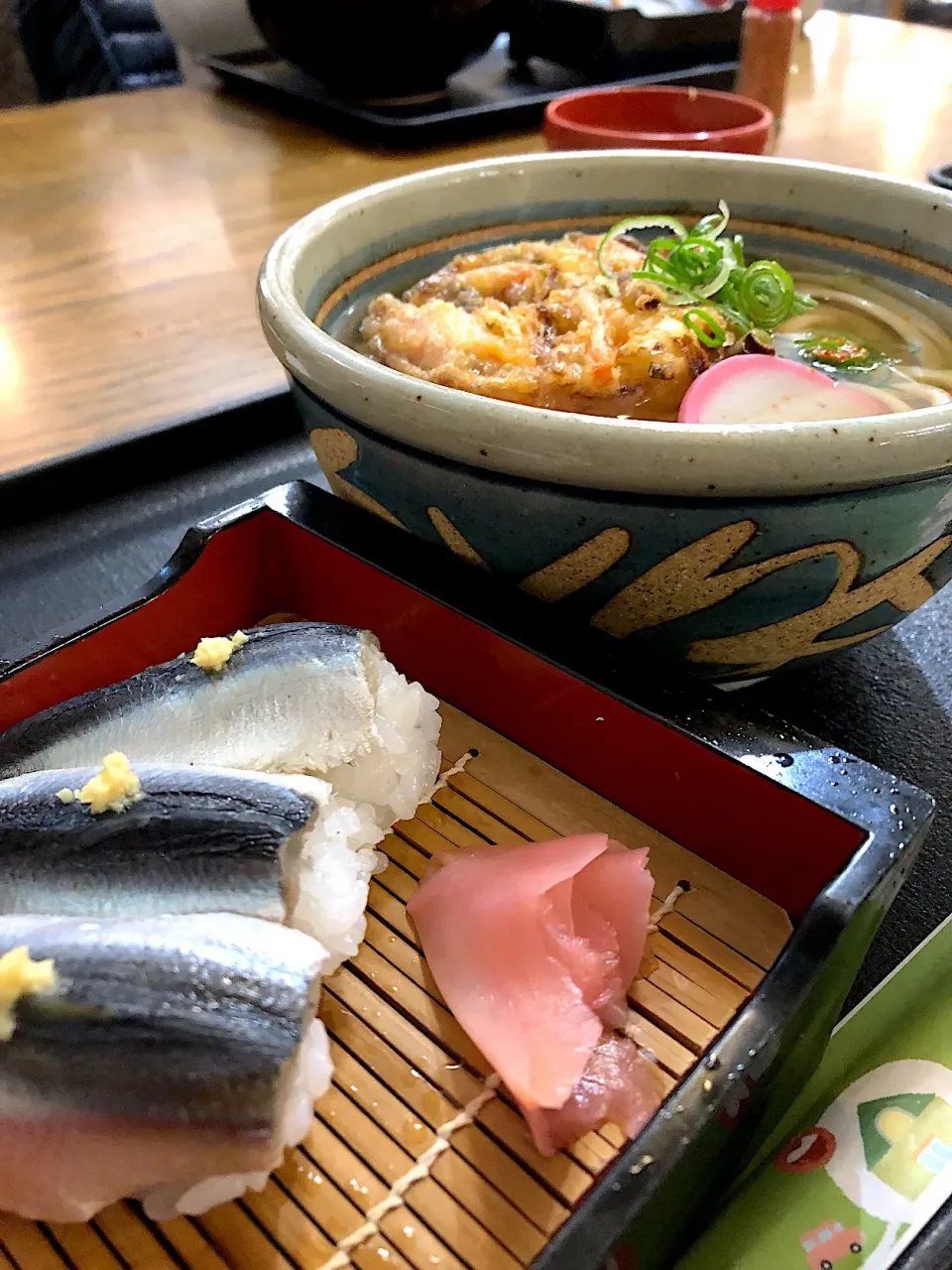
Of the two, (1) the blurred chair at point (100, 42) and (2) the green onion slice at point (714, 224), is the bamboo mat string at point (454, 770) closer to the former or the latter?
(2) the green onion slice at point (714, 224)

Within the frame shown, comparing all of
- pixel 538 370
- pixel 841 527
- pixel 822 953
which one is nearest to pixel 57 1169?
pixel 822 953

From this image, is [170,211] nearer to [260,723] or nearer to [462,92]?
[462,92]

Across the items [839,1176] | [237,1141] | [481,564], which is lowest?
[839,1176]

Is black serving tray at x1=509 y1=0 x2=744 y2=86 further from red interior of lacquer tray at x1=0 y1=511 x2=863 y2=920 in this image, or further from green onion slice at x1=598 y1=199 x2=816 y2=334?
red interior of lacquer tray at x1=0 y1=511 x2=863 y2=920

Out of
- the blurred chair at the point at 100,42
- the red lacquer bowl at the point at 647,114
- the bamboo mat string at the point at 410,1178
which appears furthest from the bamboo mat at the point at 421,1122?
the blurred chair at the point at 100,42

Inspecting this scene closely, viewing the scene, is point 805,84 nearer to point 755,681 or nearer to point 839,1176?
point 755,681

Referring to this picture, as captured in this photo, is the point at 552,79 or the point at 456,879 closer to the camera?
the point at 456,879

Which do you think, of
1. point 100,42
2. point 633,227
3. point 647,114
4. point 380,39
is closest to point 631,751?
point 633,227
